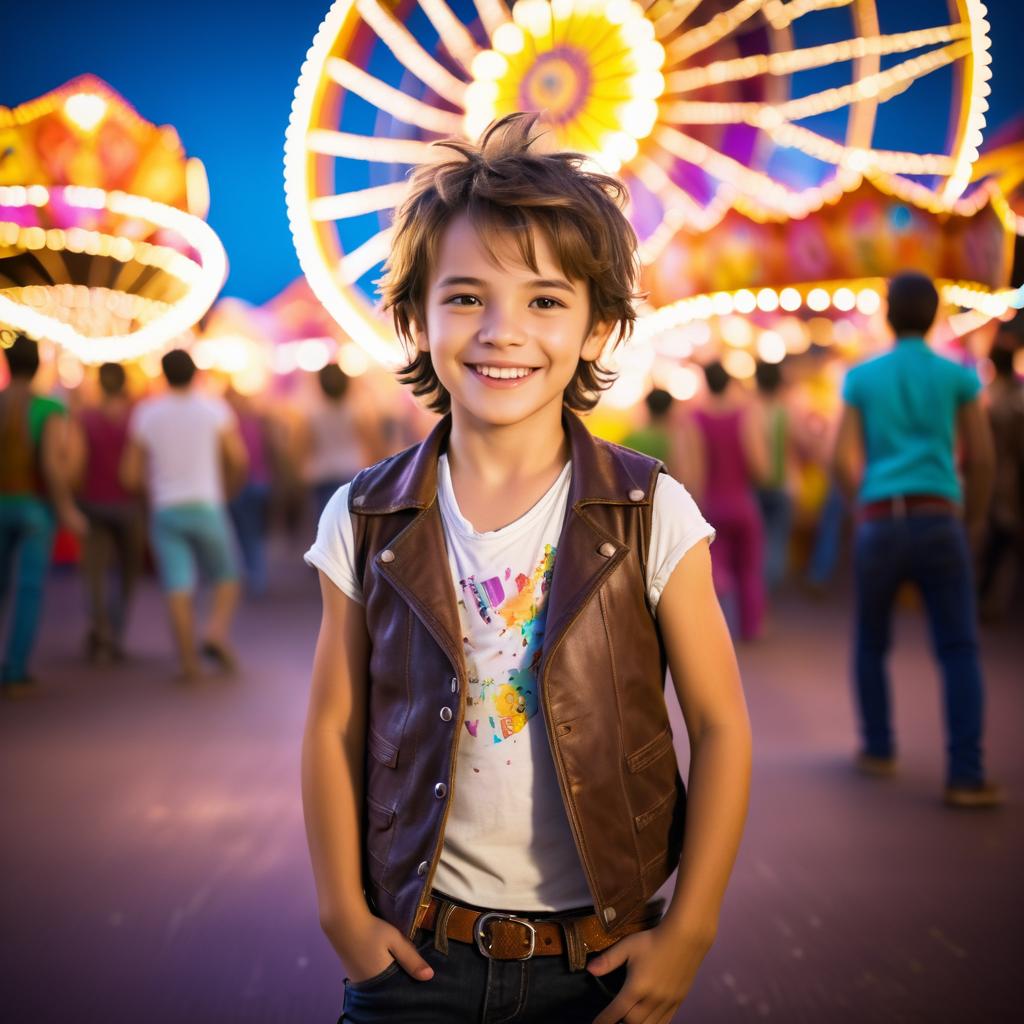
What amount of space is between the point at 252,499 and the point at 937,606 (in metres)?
6.49

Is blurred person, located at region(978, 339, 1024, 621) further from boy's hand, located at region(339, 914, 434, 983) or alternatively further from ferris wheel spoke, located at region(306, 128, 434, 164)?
boy's hand, located at region(339, 914, 434, 983)

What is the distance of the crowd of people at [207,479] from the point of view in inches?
235

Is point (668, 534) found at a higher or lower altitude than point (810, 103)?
lower

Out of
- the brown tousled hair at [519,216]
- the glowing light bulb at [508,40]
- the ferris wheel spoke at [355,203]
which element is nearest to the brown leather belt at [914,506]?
the ferris wheel spoke at [355,203]

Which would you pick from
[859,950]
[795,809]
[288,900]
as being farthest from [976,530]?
[288,900]

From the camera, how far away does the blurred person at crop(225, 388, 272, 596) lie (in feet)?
30.7

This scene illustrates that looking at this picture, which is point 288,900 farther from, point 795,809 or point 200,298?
point 200,298

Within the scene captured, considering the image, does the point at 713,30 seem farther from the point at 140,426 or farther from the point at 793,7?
the point at 140,426

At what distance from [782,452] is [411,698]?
6905 mm

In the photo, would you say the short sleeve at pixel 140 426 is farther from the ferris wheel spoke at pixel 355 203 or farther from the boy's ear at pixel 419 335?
the boy's ear at pixel 419 335

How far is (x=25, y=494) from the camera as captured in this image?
5898 millimetres

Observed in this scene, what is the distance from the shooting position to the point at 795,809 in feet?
13.0

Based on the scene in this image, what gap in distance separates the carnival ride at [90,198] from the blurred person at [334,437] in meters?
4.39

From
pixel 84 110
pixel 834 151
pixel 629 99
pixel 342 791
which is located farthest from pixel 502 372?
pixel 84 110
